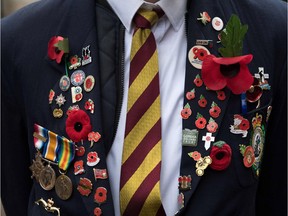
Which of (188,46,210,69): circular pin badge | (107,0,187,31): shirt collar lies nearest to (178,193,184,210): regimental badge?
(188,46,210,69): circular pin badge

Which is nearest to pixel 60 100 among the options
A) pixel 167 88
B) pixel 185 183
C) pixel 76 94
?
pixel 76 94

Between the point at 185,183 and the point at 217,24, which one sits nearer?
the point at 185,183

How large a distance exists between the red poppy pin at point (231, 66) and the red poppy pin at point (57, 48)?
36 centimetres

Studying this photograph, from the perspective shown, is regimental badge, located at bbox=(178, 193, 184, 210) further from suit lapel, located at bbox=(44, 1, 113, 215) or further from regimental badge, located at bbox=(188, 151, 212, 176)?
suit lapel, located at bbox=(44, 1, 113, 215)

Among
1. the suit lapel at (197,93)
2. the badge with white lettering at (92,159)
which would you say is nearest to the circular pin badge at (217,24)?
the suit lapel at (197,93)

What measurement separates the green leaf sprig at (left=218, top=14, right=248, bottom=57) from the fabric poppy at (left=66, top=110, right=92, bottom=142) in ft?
1.29

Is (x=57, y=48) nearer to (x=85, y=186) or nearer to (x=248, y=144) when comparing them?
(x=85, y=186)

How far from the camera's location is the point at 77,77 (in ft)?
4.85

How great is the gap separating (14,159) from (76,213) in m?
0.36

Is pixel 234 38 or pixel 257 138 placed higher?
pixel 234 38

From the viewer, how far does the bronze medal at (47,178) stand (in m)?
1.48

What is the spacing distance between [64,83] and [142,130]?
24 cm

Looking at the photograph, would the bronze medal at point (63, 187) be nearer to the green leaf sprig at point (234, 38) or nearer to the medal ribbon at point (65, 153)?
the medal ribbon at point (65, 153)

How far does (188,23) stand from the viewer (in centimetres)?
151
